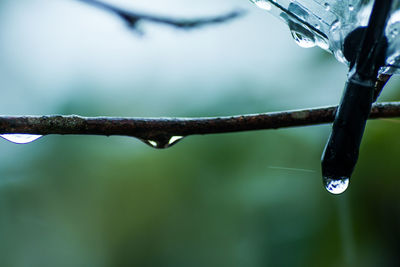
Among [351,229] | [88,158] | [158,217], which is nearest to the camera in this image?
[351,229]

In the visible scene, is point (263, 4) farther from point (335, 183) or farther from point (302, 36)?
point (335, 183)

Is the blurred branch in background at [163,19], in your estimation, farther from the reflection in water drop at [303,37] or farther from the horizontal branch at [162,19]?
the reflection in water drop at [303,37]

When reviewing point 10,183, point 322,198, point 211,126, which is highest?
point 211,126

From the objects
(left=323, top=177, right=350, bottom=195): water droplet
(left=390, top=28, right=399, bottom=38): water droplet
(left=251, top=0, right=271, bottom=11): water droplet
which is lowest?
(left=323, top=177, right=350, bottom=195): water droplet

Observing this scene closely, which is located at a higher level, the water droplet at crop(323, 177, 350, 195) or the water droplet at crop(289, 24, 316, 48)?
the water droplet at crop(289, 24, 316, 48)

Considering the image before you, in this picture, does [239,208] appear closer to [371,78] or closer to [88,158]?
[88,158]

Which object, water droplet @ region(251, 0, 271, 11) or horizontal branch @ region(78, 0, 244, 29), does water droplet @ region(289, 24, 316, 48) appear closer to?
water droplet @ region(251, 0, 271, 11)

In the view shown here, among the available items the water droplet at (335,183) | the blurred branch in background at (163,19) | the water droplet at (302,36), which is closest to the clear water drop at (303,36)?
the water droplet at (302,36)

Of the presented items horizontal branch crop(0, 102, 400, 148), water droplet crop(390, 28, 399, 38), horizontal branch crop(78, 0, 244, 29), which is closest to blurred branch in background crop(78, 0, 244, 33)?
horizontal branch crop(78, 0, 244, 29)

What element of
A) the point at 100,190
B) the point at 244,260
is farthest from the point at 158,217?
Answer: the point at 244,260
